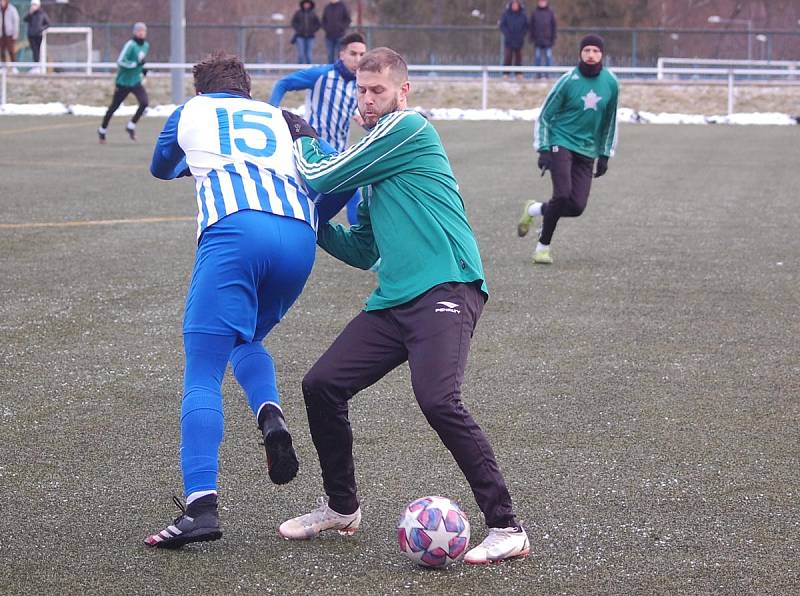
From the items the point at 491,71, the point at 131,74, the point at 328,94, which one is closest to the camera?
the point at 328,94

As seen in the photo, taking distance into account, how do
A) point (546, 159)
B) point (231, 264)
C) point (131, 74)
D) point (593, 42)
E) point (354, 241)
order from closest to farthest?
1. point (231, 264)
2. point (354, 241)
3. point (593, 42)
4. point (546, 159)
5. point (131, 74)

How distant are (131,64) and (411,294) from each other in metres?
19.5

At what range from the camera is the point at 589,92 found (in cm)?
1020

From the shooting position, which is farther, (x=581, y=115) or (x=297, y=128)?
(x=581, y=115)

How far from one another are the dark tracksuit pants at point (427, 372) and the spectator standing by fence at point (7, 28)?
102ft

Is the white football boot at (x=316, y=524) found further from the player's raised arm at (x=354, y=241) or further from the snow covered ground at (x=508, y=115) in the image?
the snow covered ground at (x=508, y=115)

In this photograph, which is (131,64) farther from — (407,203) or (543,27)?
(407,203)

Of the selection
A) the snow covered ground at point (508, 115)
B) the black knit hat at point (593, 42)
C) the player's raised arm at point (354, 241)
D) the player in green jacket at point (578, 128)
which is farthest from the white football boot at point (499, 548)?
the snow covered ground at point (508, 115)

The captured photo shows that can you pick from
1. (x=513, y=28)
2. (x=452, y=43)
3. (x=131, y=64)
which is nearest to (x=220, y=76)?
(x=131, y=64)

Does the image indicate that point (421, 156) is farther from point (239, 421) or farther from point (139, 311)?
point (139, 311)

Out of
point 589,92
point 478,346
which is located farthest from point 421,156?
point 589,92

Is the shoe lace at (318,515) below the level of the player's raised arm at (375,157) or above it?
below

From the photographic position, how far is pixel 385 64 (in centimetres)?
425

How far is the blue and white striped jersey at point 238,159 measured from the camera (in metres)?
4.43
